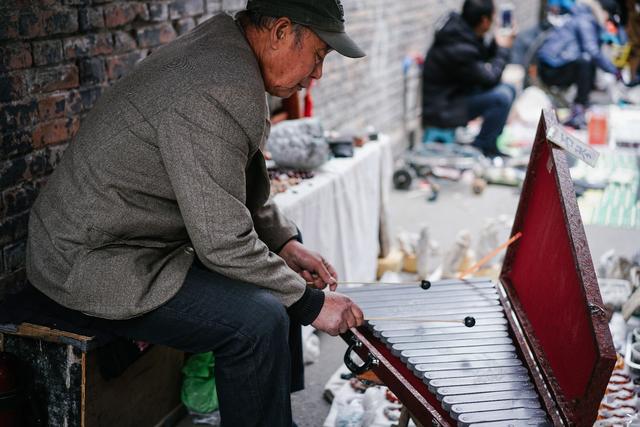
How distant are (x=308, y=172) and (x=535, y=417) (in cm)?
228

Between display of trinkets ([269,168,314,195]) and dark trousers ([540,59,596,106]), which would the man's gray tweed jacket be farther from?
dark trousers ([540,59,596,106])

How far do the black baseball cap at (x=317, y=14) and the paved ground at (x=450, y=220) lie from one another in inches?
68.0

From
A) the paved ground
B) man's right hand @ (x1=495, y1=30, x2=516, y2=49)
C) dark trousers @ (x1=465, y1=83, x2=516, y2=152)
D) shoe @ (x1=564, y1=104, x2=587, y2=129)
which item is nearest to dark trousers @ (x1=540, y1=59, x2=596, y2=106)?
shoe @ (x1=564, y1=104, x2=587, y2=129)

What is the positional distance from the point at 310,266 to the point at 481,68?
201 inches

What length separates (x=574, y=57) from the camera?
9.23 metres

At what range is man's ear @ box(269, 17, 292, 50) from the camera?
2.29 m

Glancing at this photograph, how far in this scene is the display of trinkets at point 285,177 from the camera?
152 inches

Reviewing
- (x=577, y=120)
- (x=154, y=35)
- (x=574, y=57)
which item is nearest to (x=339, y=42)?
(x=154, y=35)

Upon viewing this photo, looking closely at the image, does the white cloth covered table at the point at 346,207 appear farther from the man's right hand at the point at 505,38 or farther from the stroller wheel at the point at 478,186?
the man's right hand at the point at 505,38

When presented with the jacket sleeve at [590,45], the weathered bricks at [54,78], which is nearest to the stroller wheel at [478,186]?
the jacket sleeve at [590,45]

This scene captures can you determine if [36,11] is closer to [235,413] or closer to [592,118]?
[235,413]

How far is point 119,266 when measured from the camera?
2268 millimetres

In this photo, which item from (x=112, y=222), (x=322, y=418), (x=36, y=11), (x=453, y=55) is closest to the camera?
(x=112, y=222)

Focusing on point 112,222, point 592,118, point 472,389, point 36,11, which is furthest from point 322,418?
point 592,118
